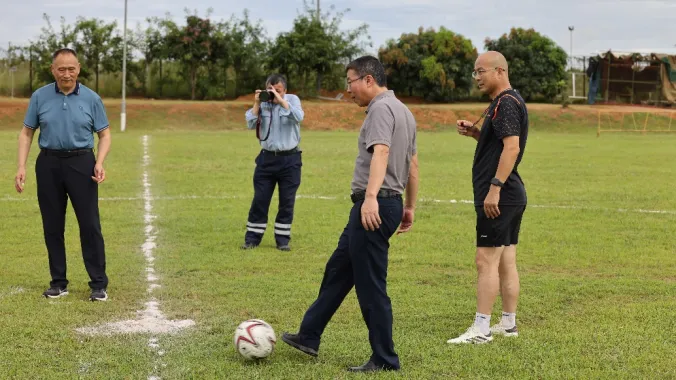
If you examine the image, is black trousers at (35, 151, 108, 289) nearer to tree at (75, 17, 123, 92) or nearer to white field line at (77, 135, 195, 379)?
white field line at (77, 135, 195, 379)

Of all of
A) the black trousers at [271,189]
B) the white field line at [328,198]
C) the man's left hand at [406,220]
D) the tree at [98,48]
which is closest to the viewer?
the man's left hand at [406,220]

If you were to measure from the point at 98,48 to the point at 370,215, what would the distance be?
49853mm

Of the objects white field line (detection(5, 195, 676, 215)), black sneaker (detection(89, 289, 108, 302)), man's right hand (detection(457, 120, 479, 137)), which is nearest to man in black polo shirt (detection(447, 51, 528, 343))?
man's right hand (detection(457, 120, 479, 137))

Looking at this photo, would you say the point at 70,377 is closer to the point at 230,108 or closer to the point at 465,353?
the point at 465,353

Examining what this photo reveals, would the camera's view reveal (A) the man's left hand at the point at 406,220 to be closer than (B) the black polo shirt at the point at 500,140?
Yes

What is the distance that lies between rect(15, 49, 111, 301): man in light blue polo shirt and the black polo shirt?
3.53 meters

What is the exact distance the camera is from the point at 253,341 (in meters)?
6.52

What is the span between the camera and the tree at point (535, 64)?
184 feet

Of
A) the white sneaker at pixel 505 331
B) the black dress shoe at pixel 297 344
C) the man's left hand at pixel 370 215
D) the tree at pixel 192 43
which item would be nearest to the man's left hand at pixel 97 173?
the black dress shoe at pixel 297 344

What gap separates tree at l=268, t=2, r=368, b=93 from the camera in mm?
54938

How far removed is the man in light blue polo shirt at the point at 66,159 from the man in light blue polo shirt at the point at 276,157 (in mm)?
3319

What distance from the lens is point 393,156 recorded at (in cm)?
622

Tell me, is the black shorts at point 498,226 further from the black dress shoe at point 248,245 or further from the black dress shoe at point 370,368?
the black dress shoe at point 248,245

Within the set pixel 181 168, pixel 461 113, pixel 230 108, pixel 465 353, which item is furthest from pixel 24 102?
pixel 465 353
